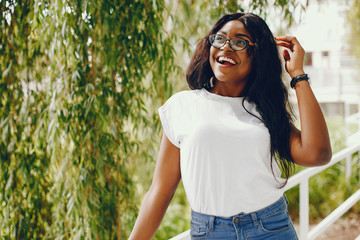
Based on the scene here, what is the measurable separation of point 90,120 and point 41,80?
375 millimetres

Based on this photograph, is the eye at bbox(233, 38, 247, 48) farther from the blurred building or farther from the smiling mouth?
the blurred building

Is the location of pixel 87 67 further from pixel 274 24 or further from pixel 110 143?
pixel 274 24

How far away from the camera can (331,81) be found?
513 inches

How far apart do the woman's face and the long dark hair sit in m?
0.02

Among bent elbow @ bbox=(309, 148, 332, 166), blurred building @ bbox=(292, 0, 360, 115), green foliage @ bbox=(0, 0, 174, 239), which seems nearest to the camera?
bent elbow @ bbox=(309, 148, 332, 166)

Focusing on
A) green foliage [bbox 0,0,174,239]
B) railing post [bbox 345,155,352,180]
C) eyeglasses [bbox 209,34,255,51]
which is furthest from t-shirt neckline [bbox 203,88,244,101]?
railing post [bbox 345,155,352,180]

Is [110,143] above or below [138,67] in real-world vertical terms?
below

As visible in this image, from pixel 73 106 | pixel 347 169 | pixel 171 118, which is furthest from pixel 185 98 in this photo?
pixel 347 169

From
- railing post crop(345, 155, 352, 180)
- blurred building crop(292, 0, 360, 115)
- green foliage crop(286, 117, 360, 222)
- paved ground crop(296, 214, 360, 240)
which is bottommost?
paved ground crop(296, 214, 360, 240)

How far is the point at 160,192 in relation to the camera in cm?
119

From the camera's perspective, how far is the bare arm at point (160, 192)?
1188mm

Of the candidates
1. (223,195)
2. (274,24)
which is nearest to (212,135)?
(223,195)

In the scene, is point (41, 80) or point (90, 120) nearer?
point (90, 120)

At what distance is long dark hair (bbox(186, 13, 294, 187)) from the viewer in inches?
45.9
